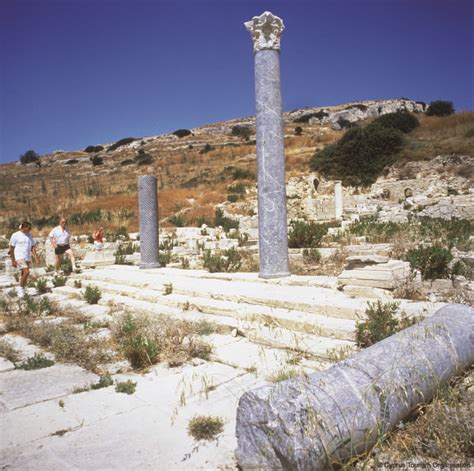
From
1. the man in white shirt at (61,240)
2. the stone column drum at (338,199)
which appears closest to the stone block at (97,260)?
the man in white shirt at (61,240)

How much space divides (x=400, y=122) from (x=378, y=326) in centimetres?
3679

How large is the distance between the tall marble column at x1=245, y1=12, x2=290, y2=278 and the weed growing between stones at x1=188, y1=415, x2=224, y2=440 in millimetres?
4613

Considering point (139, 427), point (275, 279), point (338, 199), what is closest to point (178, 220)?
point (338, 199)

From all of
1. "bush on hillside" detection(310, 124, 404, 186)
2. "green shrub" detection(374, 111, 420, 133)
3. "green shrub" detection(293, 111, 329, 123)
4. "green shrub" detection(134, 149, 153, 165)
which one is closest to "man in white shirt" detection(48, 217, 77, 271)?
"bush on hillside" detection(310, 124, 404, 186)

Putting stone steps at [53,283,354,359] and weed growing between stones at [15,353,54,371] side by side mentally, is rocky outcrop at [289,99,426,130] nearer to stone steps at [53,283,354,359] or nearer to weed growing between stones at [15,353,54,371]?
stone steps at [53,283,354,359]

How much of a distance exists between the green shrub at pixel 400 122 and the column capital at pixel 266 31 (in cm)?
3104

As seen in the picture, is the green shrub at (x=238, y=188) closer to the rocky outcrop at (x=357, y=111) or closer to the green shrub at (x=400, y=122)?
the green shrub at (x=400, y=122)

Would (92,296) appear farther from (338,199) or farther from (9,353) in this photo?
(338,199)

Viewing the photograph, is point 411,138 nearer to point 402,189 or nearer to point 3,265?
point 402,189

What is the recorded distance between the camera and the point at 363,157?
31219 mm

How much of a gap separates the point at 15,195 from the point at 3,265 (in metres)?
23.3

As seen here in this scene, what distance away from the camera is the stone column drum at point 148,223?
35.2ft

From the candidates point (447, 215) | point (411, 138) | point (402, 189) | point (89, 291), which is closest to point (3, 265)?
point (89, 291)

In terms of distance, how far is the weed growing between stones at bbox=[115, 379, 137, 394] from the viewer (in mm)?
3527
